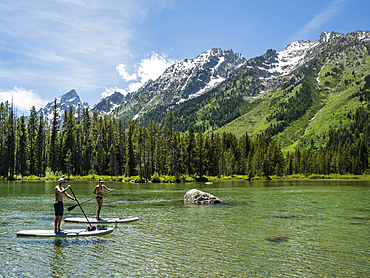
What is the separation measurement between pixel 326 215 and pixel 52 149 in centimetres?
11522

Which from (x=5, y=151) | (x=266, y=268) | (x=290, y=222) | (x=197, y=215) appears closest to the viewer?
(x=266, y=268)

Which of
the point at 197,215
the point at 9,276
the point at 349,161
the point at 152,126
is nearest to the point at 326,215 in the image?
the point at 197,215

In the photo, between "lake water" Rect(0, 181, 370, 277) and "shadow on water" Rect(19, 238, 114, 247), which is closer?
"lake water" Rect(0, 181, 370, 277)

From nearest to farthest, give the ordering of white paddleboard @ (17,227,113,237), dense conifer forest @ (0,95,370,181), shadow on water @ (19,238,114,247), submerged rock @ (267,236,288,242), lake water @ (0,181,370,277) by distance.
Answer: lake water @ (0,181,370,277), shadow on water @ (19,238,114,247), submerged rock @ (267,236,288,242), white paddleboard @ (17,227,113,237), dense conifer forest @ (0,95,370,181)

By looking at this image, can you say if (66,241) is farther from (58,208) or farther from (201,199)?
(201,199)

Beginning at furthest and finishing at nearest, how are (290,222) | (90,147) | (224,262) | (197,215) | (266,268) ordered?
(90,147) → (197,215) → (290,222) → (224,262) → (266,268)

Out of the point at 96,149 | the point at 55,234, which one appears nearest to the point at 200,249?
the point at 55,234

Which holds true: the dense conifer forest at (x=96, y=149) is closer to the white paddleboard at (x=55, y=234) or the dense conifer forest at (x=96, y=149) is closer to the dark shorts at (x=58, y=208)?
the white paddleboard at (x=55, y=234)

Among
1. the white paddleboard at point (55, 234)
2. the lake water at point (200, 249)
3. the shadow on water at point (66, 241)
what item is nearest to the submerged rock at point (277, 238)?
the lake water at point (200, 249)

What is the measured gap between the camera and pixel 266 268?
15.0 metres

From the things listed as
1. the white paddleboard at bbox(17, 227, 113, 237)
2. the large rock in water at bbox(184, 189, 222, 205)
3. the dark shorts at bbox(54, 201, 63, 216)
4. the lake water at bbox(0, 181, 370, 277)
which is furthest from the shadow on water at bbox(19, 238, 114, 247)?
the large rock in water at bbox(184, 189, 222, 205)

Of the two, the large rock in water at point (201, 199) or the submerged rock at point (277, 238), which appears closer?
the submerged rock at point (277, 238)

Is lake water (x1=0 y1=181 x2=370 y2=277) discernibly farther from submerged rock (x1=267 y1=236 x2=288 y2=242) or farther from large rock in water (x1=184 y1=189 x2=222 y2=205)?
large rock in water (x1=184 y1=189 x2=222 y2=205)

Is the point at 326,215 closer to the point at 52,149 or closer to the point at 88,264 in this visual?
the point at 88,264
